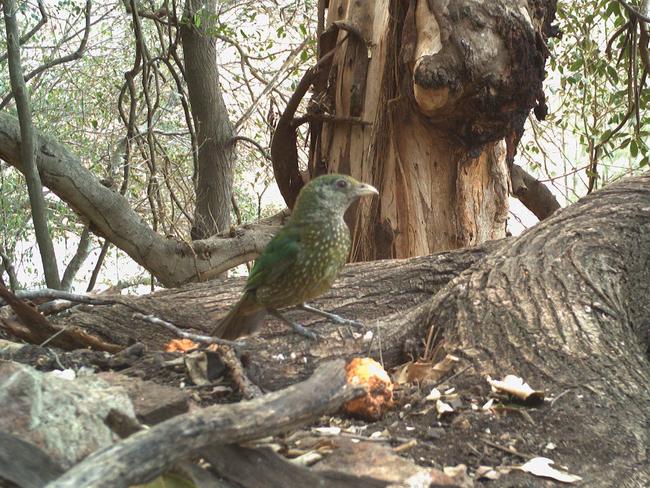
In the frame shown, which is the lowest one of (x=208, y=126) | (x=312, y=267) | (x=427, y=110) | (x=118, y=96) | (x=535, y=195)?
(x=312, y=267)

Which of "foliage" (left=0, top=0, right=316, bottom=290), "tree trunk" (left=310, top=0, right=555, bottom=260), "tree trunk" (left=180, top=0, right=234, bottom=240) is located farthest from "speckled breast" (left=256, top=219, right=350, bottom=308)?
"foliage" (left=0, top=0, right=316, bottom=290)

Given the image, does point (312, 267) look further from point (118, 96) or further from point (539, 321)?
point (118, 96)

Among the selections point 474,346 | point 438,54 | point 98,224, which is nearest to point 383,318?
point 474,346

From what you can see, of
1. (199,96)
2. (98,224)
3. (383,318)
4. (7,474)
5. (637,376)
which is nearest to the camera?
(7,474)

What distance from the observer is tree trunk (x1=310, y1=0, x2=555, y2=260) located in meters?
3.73

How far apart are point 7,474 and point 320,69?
12.6 feet

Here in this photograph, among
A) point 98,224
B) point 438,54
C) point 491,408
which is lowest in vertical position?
point 491,408

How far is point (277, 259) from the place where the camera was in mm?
2586

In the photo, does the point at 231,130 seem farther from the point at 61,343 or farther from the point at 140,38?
the point at 61,343

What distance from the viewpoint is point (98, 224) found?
518 cm

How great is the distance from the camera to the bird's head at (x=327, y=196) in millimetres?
2689

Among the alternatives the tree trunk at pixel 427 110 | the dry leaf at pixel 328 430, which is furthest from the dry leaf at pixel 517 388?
the tree trunk at pixel 427 110

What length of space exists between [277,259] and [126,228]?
2.85 m

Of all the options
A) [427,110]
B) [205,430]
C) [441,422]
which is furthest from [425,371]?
[427,110]
